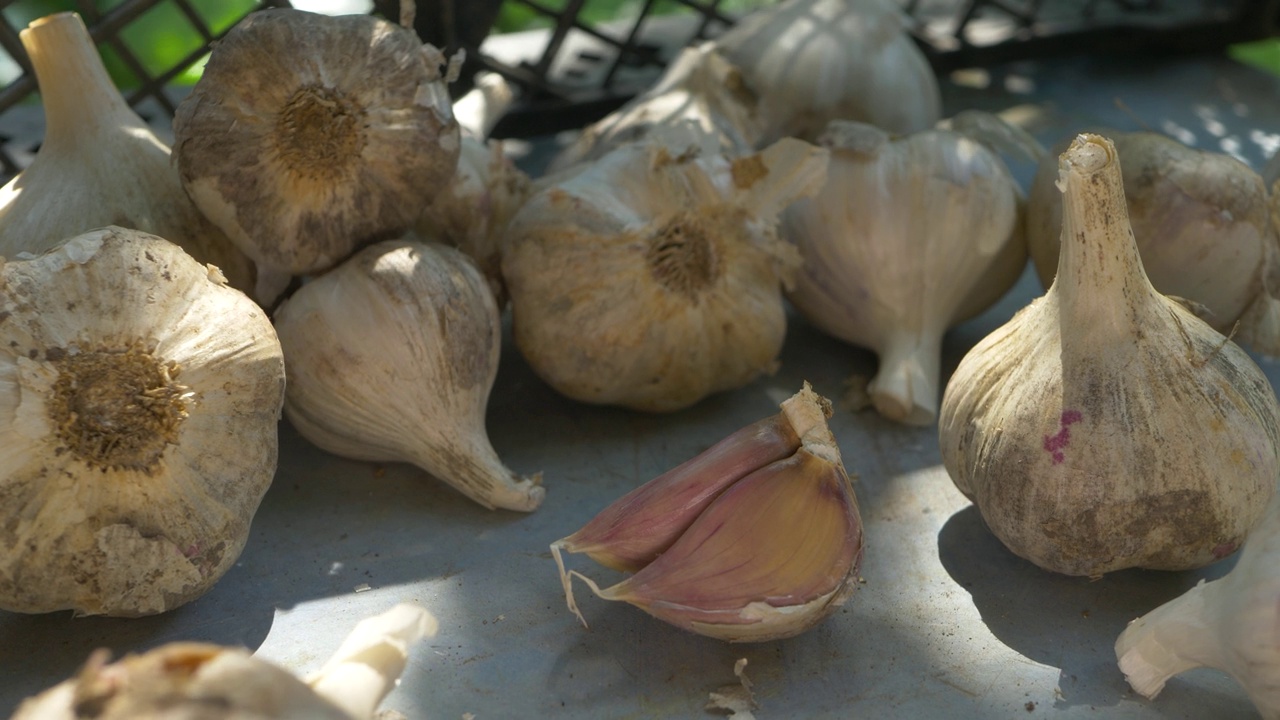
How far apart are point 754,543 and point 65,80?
1047 millimetres

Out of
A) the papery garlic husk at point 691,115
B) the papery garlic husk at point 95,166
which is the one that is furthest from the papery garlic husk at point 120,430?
the papery garlic husk at point 691,115

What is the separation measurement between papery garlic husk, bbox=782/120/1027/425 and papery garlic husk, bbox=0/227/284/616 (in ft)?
2.72

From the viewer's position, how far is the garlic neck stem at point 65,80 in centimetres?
151

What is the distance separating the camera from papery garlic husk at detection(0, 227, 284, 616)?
1.17 m

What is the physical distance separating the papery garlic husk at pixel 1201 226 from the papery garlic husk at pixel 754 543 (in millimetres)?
649

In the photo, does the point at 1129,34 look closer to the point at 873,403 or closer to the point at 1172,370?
the point at 873,403

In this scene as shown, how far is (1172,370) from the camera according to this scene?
1.24 m

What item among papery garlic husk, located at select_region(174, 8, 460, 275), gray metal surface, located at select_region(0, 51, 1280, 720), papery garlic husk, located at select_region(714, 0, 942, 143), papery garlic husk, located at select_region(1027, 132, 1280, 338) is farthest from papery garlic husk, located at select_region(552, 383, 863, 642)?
papery garlic husk, located at select_region(714, 0, 942, 143)

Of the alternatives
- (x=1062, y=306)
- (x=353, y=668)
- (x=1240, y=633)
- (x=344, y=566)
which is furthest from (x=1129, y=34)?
(x=353, y=668)

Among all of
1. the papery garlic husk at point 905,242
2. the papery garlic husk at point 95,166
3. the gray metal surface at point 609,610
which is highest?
the papery garlic husk at point 95,166

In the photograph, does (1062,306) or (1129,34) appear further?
(1129,34)

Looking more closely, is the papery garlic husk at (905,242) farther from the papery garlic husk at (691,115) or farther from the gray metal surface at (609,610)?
the papery garlic husk at (691,115)

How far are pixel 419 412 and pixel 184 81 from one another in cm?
169

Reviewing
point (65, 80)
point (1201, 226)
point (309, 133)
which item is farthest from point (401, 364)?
point (1201, 226)
